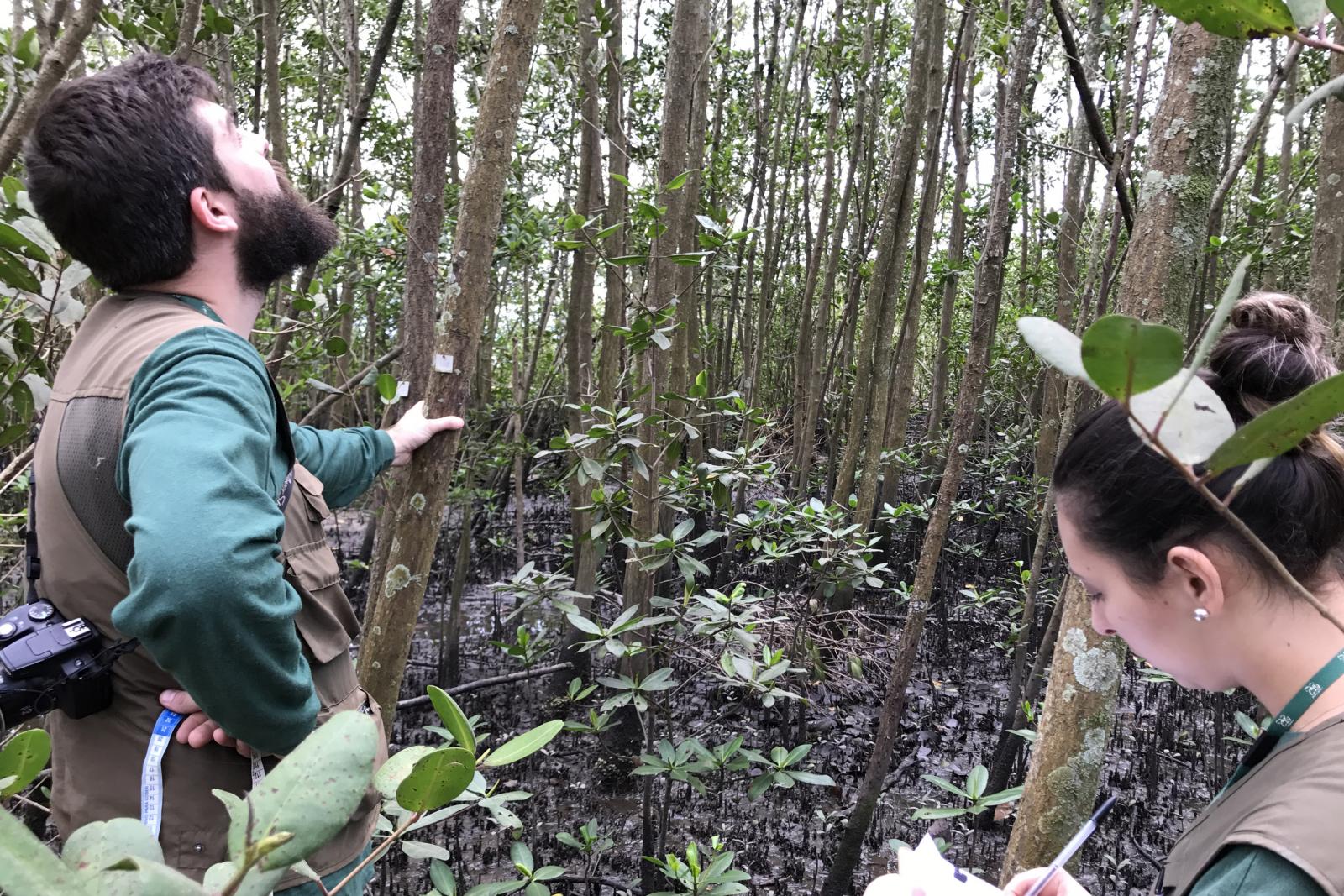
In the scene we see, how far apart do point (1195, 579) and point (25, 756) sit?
1039 mm

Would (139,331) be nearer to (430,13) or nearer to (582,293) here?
(430,13)

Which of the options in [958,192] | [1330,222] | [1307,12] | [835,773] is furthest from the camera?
[958,192]

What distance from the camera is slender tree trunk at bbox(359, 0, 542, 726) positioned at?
162 centimetres

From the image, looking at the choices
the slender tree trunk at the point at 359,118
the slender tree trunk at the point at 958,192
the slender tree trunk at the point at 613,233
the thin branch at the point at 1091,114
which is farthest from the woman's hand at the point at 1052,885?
the slender tree trunk at the point at 958,192

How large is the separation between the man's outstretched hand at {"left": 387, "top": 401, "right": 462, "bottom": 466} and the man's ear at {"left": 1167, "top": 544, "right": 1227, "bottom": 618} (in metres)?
1.19

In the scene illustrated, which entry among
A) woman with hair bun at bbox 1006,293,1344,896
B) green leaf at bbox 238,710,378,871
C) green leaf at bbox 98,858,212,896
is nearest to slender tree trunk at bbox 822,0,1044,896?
woman with hair bun at bbox 1006,293,1344,896

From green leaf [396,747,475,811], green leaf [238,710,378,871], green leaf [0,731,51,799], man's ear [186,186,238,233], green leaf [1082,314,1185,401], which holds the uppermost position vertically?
man's ear [186,186,238,233]

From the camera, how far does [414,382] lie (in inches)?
75.5

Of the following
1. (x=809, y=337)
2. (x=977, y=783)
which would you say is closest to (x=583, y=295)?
(x=809, y=337)

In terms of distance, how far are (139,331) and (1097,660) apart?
1.49 m

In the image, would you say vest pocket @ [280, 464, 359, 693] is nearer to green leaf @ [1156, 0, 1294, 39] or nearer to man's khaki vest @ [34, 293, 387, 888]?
man's khaki vest @ [34, 293, 387, 888]

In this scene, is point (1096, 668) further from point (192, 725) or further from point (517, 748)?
point (192, 725)

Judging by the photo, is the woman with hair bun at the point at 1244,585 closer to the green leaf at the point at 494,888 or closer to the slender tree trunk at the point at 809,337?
the green leaf at the point at 494,888

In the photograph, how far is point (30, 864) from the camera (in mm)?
354
